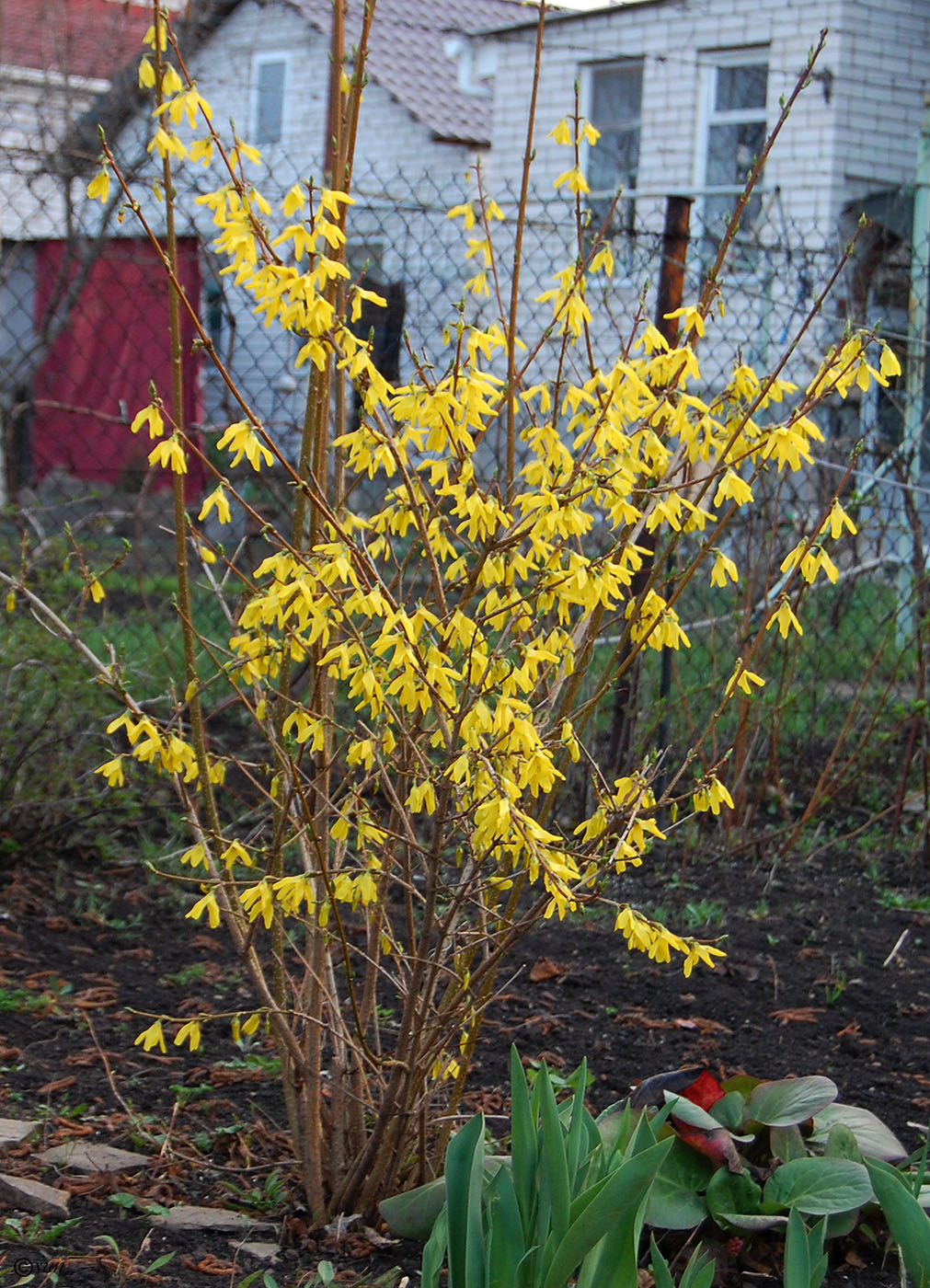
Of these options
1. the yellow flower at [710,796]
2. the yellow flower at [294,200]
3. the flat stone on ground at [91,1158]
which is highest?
the yellow flower at [294,200]

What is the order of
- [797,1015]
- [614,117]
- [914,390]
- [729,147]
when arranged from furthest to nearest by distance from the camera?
[614,117] < [729,147] < [914,390] < [797,1015]

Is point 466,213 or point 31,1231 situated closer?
point 31,1231

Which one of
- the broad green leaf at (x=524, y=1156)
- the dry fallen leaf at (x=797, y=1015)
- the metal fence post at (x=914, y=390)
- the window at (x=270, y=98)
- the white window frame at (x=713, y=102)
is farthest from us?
the window at (x=270, y=98)

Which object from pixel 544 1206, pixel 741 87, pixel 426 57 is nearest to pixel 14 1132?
pixel 544 1206

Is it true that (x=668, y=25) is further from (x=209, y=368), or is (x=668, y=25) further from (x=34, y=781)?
(x=34, y=781)

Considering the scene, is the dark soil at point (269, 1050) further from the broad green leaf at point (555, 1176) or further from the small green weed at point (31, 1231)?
the broad green leaf at point (555, 1176)

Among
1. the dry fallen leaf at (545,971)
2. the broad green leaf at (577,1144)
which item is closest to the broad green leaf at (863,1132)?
the broad green leaf at (577,1144)

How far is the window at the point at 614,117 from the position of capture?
1399cm

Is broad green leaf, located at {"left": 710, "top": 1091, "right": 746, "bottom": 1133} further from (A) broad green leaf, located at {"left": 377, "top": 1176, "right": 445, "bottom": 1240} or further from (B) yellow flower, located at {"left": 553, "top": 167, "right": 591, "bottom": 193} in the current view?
(B) yellow flower, located at {"left": 553, "top": 167, "right": 591, "bottom": 193}

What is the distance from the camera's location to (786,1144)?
8.23ft

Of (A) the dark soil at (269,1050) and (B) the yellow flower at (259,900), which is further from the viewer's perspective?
(A) the dark soil at (269,1050)

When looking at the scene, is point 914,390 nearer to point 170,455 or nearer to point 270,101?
point 170,455

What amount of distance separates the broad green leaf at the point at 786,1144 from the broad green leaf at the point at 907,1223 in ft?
1.42

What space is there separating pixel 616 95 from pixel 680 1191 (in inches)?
538
